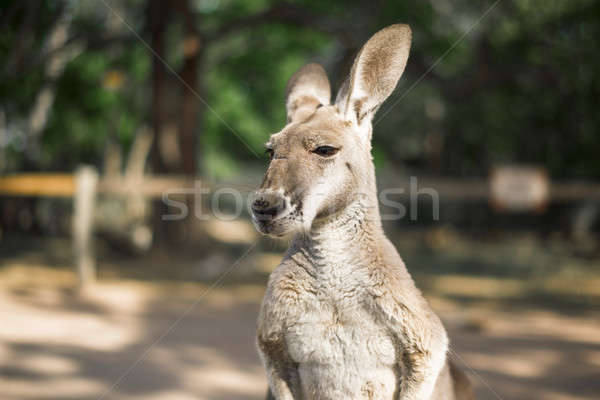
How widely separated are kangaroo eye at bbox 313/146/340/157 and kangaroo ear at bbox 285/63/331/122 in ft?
0.82

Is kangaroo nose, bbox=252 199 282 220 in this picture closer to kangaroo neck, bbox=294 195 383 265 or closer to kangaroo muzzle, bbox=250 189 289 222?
kangaroo muzzle, bbox=250 189 289 222

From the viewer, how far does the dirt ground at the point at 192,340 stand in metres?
3.81

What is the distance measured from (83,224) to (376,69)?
22.4 ft

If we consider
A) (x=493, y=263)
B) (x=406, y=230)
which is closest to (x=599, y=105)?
(x=493, y=263)

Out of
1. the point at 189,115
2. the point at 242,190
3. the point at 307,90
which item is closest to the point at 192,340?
the point at 242,190

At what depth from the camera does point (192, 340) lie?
5070mm

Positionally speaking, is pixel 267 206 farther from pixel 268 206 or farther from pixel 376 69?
pixel 376 69

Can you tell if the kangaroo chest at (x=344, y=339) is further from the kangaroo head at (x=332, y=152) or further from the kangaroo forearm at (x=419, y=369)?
the kangaroo head at (x=332, y=152)

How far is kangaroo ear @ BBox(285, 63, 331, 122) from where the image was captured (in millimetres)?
1789

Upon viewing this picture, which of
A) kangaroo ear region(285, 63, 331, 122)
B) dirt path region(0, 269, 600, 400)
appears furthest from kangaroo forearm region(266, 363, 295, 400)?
dirt path region(0, 269, 600, 400)

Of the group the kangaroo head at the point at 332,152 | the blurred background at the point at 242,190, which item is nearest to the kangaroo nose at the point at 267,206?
the kangaroo head at the point at 332,152

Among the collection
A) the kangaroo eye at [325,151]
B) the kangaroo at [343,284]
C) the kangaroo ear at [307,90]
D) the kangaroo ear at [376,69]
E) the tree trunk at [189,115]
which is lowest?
the kangaroo at [343,284]

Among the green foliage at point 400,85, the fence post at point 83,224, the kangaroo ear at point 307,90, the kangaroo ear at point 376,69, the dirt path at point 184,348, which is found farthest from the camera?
the green foliage at point 400,85

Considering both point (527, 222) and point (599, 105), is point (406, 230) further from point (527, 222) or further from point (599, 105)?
point (599, 105)
